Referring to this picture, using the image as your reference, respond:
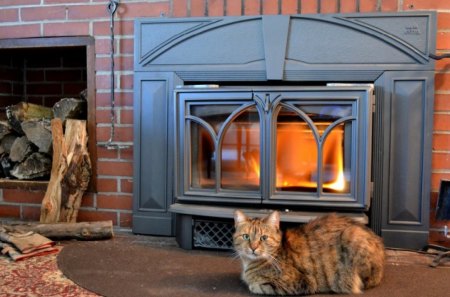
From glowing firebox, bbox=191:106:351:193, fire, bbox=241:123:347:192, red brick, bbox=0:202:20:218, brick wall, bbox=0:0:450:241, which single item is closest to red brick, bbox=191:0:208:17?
brick wall, bbox=0:0:450:241

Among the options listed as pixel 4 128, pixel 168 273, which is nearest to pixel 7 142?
pixel 4 128

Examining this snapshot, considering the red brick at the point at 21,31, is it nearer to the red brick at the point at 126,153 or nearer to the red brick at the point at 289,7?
the red brick at the point at 126,153

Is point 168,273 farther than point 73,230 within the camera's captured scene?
No

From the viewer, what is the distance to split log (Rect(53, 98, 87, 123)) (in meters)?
2.57

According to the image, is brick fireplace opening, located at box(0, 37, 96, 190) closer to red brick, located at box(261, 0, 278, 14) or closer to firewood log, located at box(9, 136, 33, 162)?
firewood log, located at box(9, 136, 33, 162)

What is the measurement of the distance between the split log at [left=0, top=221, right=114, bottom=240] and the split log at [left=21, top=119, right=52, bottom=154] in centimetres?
45

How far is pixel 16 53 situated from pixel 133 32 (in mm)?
831

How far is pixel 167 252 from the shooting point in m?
2.12

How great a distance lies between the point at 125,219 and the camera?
2482 millimetres

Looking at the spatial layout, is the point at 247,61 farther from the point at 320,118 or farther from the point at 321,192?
the point at 321,192

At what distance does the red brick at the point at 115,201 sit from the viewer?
2.47 m

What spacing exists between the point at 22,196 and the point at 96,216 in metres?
0.44

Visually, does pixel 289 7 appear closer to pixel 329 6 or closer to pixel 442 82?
pixel 329 6

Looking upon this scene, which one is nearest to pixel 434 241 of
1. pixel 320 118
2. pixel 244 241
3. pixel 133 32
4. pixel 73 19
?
pixel 320 118
